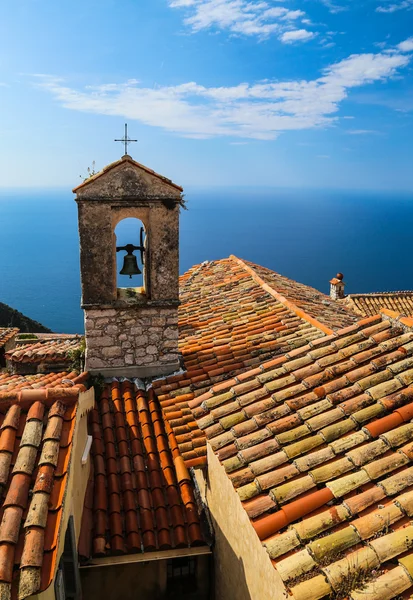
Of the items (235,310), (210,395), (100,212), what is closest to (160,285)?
(100,212)

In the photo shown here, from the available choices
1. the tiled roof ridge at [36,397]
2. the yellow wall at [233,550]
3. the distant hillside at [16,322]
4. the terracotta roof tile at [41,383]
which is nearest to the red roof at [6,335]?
the terracotta roof tile at [41,383]

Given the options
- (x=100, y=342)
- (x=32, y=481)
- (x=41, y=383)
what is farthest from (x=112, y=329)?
(x=32, y=481)

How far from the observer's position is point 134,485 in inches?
219

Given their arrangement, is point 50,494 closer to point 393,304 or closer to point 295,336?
point 295,336

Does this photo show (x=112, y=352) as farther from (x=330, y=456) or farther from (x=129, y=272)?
(x=330, y=456)

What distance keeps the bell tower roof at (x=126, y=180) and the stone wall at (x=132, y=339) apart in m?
1.75

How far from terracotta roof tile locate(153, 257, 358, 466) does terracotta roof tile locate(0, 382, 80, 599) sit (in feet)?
5.73

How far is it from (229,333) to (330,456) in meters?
4.47

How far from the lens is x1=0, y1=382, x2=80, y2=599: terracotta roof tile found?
2.87 meters

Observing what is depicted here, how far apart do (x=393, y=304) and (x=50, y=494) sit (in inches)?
883

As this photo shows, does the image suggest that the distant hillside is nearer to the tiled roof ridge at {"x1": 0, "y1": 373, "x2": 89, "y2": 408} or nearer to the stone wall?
the stone wall

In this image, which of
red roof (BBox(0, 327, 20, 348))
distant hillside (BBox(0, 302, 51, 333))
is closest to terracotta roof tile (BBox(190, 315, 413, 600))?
red roof (BBox(0, 327, 20, 348))

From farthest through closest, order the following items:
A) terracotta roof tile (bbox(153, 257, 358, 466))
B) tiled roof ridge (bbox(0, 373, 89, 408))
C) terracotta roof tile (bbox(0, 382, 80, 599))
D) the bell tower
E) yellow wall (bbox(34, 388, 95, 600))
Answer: the bell tower, terracotta roof tile (bbox(153, 257, 358, 466)), tiled roof ridge (bbox(0, 373, 89, 408)), yellow wall (bbox(34, 388, 95, 600)), terracotta roof tile (bbox(0, 382, 80, 599))

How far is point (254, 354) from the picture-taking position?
7.09m
